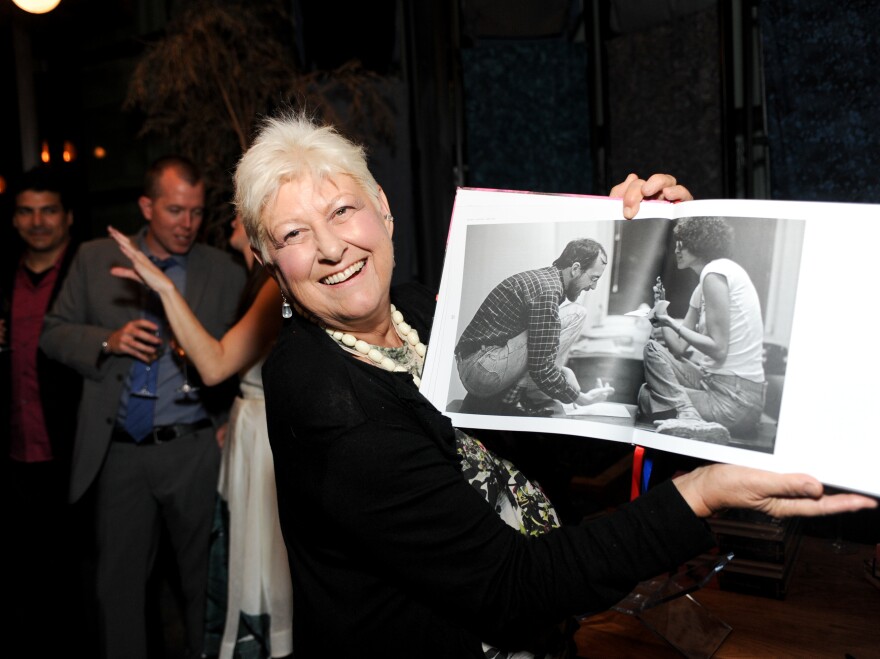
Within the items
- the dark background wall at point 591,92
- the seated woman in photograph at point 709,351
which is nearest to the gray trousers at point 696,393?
the seated woman in photograph at point 709,351

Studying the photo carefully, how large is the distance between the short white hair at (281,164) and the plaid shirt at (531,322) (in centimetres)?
32

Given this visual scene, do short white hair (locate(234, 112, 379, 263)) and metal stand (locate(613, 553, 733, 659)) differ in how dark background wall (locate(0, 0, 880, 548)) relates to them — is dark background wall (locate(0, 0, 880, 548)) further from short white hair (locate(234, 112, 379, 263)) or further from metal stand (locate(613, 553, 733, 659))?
short white hair (locate(234, 112, 379, 263))

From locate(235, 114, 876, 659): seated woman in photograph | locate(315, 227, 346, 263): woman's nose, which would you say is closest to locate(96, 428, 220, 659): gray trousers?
locate(235, 114, 876, 659): seated woman in photograph

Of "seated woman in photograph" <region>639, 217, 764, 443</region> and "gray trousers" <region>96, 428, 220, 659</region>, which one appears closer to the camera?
"seated woman in photograph" <region>639, 217, 764, 443</region>

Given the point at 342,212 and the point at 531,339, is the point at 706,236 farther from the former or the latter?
the point at 342,212

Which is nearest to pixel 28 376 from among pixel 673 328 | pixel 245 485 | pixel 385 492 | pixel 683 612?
pixel 245 485

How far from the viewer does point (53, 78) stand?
16.4ft

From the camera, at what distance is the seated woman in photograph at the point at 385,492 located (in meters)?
0.90

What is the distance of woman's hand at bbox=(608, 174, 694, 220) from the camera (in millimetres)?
1034

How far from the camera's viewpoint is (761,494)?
0.86 m

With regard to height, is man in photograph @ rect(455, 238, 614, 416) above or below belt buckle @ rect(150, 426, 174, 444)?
above

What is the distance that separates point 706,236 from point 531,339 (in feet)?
0.94

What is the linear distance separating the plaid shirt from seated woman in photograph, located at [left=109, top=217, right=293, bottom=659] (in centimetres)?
123

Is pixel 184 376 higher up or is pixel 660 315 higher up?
pixel 660 315
